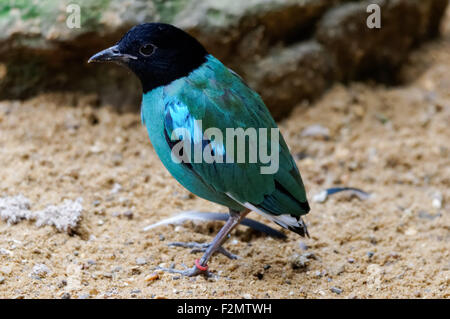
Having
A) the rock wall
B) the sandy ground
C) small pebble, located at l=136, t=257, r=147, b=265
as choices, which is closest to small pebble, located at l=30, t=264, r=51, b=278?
the sandy ground

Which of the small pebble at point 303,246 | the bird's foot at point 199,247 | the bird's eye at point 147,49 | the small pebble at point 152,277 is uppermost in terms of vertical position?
the bird's eye at point 147,49

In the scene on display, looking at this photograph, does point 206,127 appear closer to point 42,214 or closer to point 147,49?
point 147,49

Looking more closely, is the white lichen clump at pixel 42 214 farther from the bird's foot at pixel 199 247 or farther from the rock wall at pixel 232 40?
the rock wall at pixel 232 40

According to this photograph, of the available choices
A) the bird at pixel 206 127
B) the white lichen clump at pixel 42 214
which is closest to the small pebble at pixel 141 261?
the bird at pixel 206 127

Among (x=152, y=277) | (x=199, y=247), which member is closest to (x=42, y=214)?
(x=152, y=277)

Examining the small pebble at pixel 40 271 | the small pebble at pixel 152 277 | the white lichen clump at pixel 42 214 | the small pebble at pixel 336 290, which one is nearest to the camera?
the small pebble at pixel 40 271

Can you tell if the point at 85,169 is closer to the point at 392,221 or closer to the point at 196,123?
the point at 196,123

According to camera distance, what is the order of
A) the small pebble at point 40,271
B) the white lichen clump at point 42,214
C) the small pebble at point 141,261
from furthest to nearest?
1. the white lichen clump at point 42,214
2. the small pebble at point 141,261
3. the small pebble at point 40,271
